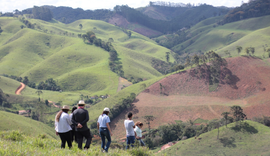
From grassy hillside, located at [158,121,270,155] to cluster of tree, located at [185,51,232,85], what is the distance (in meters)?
38.9

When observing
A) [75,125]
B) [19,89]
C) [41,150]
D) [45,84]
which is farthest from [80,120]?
[45,84]

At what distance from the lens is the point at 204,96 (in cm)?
9519

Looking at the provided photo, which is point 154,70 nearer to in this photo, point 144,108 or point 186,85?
point 186,85

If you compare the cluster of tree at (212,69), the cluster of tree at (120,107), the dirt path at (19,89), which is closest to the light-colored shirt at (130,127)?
the cluster of tree at (120,107)

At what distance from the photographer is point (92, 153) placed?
35.3 ft

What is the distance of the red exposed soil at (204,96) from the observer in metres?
83.6

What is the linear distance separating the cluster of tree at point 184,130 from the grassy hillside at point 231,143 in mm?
4138

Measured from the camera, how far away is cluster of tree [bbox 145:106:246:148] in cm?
6825

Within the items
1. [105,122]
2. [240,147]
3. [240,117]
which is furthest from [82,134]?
[240,117]

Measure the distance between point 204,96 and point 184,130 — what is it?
29.1 metres

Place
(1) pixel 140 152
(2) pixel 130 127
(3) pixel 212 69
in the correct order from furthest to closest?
(3) pixel 212 69 < (2) pixel 130 127 < (1) pixel 140 152

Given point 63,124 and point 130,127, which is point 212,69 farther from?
point 63,124

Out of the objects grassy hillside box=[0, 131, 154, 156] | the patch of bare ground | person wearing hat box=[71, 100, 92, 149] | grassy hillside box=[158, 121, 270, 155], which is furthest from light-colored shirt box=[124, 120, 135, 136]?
the patch of bare ground

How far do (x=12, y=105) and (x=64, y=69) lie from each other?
6376 centimetres
